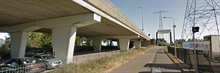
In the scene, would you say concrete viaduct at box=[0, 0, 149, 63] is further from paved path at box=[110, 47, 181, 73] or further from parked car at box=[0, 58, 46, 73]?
paved path at box=[110, 47, 181, 73]

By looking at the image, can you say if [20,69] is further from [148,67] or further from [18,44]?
[18,44]

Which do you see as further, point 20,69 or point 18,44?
point 18,44

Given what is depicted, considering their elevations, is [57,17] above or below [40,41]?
above

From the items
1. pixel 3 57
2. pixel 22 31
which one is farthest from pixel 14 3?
pixel 3 57

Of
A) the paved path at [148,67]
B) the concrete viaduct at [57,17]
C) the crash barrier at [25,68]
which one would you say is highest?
the concrete viaduct at [57,17]

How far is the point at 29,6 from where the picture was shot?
20.1 metres

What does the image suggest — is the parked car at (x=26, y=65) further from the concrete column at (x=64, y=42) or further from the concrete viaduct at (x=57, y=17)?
the concrete column at (x=64, y=42)

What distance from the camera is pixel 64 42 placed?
25938mm

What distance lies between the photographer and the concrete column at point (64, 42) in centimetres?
2564

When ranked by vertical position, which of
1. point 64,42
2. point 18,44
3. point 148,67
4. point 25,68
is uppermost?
point 64,42

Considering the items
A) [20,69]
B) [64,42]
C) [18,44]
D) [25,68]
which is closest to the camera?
[20,69]

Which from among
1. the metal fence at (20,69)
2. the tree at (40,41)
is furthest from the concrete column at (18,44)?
the tree at (40,41)

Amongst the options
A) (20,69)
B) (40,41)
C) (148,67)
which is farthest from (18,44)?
(40,41)

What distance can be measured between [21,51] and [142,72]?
2073 cm
